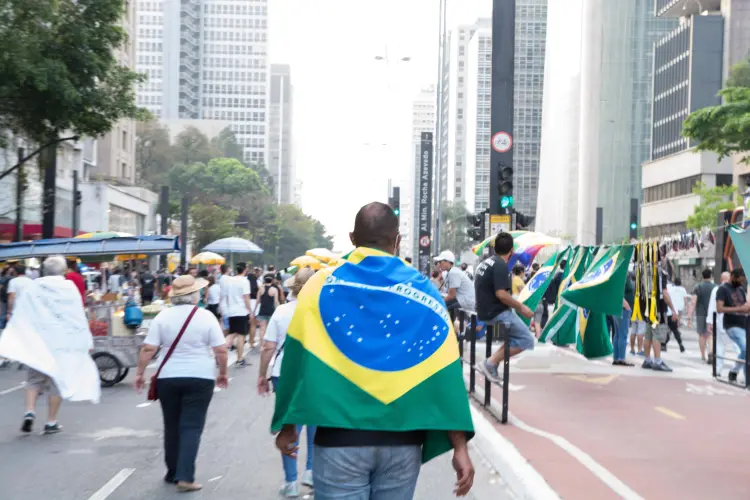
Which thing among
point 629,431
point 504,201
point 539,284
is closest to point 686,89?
point 504,201

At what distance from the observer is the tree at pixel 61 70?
19.6 metres

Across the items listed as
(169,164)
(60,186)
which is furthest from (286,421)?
(169,164)

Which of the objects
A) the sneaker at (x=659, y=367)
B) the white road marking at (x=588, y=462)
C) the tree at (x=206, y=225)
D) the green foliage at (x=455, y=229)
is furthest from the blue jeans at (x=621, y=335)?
the green foliage at (x=455, y=229)

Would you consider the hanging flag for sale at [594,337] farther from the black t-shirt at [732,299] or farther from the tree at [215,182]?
the tree at [215,182]

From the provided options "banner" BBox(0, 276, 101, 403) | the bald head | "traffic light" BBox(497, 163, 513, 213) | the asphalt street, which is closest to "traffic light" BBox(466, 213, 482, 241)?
"traffic light" BBox(497, 163, 513, 213)

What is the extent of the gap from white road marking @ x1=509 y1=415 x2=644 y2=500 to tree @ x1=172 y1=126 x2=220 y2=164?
122271 mm

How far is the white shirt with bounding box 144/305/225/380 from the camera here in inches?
301

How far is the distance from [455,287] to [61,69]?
887 centimetres

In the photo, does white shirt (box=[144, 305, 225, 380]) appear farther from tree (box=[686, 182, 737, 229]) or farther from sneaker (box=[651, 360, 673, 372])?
tree (box=[686, 182, 737, 229])

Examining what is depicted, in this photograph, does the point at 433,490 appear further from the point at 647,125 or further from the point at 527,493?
the point at 647,125

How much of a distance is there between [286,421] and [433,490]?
172 inches

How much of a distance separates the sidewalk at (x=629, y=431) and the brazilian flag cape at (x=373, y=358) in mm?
3949

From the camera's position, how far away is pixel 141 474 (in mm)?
8453

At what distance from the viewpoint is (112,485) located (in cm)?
801
